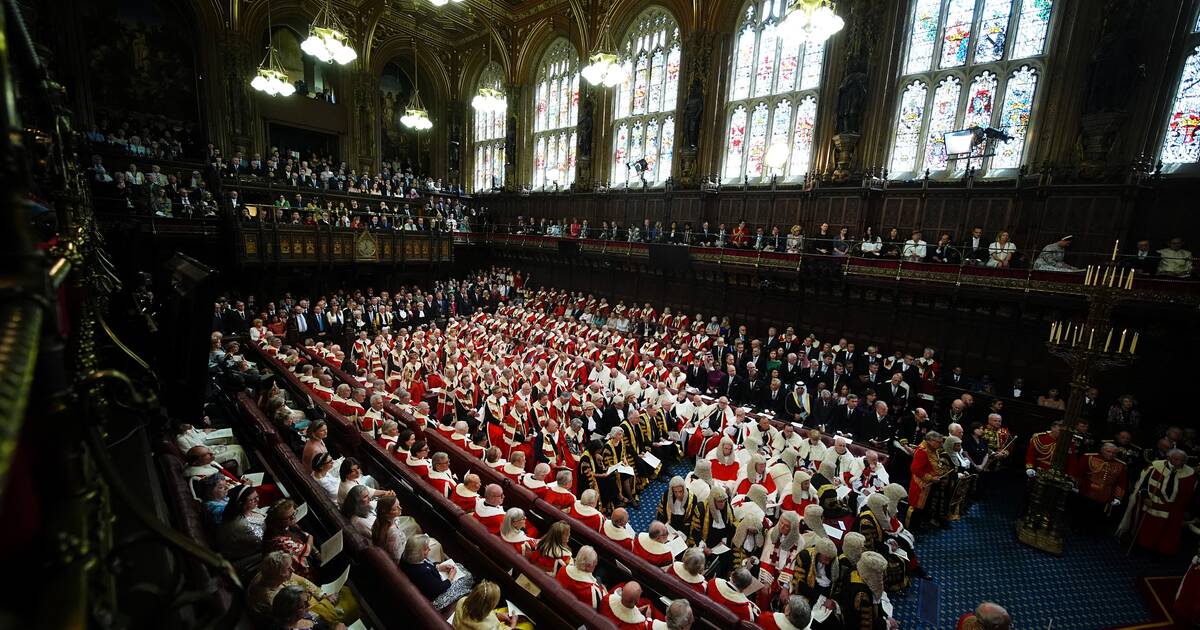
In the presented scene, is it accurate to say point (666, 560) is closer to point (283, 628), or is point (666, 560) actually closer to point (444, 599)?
point (444, 599)

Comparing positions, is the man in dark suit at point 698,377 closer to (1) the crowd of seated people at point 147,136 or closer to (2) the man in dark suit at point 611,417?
(2) the man in dark suit at point 611,417

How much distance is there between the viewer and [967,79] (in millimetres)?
13320

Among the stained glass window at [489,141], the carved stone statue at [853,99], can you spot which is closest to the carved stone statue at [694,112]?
the carved stone statue at [853,99]

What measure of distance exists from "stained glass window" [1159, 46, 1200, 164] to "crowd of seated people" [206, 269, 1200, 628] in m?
6.56

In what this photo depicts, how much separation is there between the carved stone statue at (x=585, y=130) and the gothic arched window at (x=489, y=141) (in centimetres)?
689

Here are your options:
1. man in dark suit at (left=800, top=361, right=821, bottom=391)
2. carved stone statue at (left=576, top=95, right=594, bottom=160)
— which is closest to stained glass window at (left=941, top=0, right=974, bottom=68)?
man in dark suit at (left=800, top=361, right=821, bottom=391)

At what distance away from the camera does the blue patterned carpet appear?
5859 millimetres

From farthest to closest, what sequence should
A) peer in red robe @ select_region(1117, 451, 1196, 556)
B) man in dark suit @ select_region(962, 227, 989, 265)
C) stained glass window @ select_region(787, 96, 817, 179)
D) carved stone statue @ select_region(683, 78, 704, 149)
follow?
carved stone statue @ select_region(683, 78, 704, 149) → stained glass window @ select_region(787, 96, 817, 179) → man in dark suit @ select_region(962, 227, 989, 265) → peer in red robe @ select_region(1117, 451, 1196, 556)

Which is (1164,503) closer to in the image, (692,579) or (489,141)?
(692,579)

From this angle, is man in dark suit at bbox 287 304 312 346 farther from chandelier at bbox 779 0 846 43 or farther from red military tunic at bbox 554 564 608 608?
chandelier at bbox 779 0 846 43

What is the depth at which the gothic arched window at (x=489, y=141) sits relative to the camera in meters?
27.7

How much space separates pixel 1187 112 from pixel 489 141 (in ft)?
89.1

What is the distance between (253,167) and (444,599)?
886 inches

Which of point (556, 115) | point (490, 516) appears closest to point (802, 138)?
point (556, 115)
